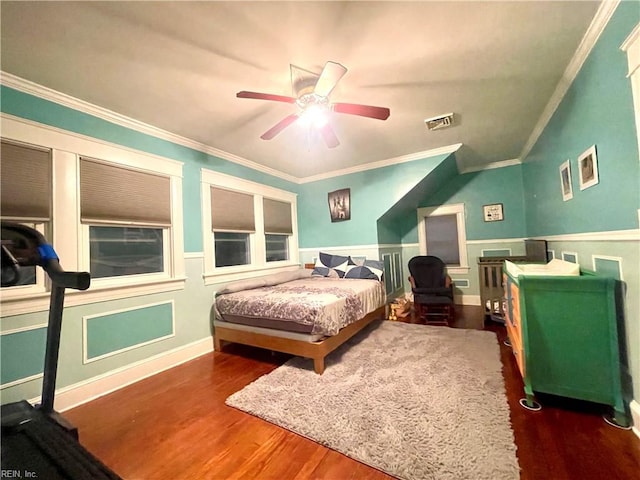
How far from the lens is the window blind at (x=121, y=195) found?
2080mm

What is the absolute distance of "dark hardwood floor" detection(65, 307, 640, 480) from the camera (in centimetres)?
121

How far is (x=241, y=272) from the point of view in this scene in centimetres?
340

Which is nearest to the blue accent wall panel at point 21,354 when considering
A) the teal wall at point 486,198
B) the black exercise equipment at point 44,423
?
the black exercise equipment at point 44,423

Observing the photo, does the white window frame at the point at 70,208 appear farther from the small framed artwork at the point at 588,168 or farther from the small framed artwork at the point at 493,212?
the small framed artwork at the point at 493,212

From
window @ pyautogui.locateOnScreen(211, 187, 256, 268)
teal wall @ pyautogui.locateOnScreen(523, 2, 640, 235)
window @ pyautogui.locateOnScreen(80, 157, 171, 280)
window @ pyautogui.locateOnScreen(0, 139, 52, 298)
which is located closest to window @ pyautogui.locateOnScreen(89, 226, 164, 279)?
window @ pyautogui.locateOnScreen(80, 157, 171, 280)

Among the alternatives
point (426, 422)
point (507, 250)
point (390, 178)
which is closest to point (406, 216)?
point (390, 178)

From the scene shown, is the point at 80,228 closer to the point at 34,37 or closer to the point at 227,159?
the point at 34,37

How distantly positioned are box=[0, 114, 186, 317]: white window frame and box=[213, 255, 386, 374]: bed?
800 millimetres

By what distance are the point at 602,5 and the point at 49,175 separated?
3881 mm

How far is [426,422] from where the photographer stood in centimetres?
149

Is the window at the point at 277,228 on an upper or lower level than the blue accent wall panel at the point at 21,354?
upper

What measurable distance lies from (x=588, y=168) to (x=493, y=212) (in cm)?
276

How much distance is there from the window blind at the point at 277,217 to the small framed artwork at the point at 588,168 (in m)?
3.60

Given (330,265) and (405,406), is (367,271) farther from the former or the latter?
(405,406)
